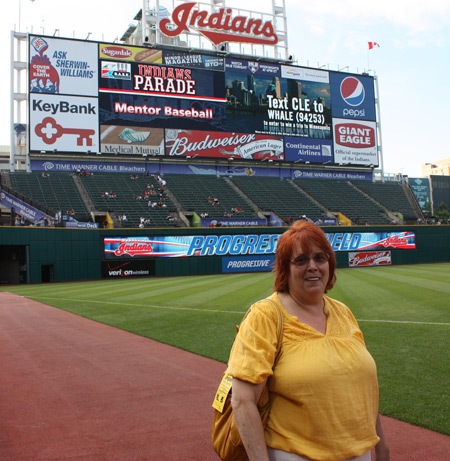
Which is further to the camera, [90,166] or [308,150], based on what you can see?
[308,150]

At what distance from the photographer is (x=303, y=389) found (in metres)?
2.47

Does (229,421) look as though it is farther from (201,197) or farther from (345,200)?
(345,200)

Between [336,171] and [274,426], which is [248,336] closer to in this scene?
[274,426]

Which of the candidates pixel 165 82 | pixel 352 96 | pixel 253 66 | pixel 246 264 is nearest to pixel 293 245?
pixel 246 264

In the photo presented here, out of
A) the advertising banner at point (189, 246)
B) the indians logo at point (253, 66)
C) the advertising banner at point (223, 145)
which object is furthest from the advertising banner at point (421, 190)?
the advertising banner at point (189, 246)

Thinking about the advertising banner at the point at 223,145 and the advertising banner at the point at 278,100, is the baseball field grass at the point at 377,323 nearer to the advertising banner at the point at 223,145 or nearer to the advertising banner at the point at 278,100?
the advertising banner at the point at 223,145

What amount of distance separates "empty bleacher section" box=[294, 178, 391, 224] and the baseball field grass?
83.9ft

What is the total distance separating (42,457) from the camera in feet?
15.4

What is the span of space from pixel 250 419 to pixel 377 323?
9.33 m

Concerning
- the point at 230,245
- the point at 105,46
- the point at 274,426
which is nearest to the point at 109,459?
the point at 274,426

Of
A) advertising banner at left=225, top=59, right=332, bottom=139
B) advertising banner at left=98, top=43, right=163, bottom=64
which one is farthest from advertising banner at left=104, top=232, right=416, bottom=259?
advertising banner at left=98, top=43, right=163, bottom=64

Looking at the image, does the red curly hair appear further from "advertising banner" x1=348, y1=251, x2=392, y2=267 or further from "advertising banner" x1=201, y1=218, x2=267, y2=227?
"advertising banner" x1=348, y1=251, x2=392, y2=267

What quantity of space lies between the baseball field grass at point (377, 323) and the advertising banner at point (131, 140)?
22.3 metres

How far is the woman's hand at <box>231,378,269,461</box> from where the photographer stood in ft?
7.86
